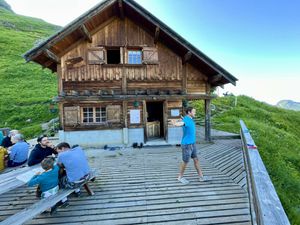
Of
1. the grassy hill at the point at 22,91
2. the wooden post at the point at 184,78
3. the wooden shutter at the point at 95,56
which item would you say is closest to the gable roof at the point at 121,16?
the wooden post at the point at 184,78

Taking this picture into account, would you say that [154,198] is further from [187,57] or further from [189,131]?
[187,57]

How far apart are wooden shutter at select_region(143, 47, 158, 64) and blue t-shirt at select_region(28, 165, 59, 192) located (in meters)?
8.00

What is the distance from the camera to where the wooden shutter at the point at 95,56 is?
34.5 ft

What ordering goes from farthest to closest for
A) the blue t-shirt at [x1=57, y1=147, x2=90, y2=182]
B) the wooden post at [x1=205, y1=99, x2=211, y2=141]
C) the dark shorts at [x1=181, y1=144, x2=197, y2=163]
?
the wooden post at [x1=205, y1=99, x2=211, y2=141] < the dark shorts at [x1=181, y1=144, x2=197, y2=163] < the blue t-shirt at [x1=57, y1=147, x2=90, y2=182]

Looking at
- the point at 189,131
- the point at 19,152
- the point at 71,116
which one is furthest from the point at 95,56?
the point at 189,131

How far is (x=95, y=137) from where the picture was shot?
1066 cm

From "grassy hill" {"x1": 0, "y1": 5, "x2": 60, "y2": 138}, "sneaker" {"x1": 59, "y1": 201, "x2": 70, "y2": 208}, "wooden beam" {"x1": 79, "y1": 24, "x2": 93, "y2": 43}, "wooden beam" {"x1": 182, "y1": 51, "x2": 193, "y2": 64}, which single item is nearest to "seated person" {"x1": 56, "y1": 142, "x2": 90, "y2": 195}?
"sneaker" {"x1": 59, "y1": 201, "x2": 70, "y2": 208}

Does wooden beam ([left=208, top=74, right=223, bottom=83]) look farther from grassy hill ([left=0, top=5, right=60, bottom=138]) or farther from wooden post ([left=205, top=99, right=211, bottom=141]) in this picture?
grassy hill ([left=0, top=5, right=60, bottom=138])

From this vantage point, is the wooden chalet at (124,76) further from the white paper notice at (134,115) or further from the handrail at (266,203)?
the handrail at (266,203)

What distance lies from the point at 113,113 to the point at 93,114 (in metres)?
1.13

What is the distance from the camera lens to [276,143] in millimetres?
14477

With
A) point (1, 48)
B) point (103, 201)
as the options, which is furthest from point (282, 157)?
point (1, 48)

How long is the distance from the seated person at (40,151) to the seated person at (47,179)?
1.63 meters

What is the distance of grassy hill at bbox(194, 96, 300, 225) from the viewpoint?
7470mm
